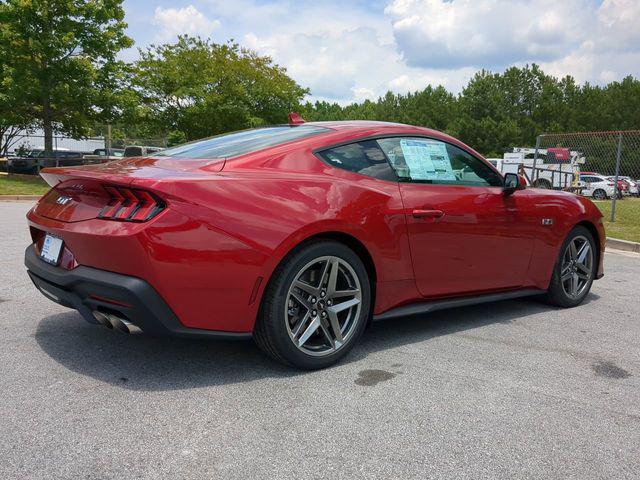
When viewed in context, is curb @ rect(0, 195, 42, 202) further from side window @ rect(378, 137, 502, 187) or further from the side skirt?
the side skirt

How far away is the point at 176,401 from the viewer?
2.87 metres

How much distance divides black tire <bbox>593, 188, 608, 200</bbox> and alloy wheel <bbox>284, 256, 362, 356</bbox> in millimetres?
30410

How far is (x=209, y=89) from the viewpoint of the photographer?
32406 mm

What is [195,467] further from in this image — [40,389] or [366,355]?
[366,355]

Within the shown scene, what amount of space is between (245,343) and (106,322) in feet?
3.31

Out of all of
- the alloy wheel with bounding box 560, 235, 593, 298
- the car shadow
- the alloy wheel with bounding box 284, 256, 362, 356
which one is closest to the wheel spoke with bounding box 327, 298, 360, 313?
the alloy wheel with bounding box 284, 256, 362, 356

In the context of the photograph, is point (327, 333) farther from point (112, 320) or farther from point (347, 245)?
point (112, 320)

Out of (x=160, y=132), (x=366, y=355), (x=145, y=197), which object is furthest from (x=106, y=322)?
(x=160, y=132)

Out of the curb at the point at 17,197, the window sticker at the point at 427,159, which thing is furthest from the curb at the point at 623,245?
the curb at the point at 17,197

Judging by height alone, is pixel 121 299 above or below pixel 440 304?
above

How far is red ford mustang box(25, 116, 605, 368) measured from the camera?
2.82 meters

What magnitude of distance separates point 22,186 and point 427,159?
712 inches

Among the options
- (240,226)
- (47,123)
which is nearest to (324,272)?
(240,226)

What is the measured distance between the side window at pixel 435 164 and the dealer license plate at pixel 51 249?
2.03 m
